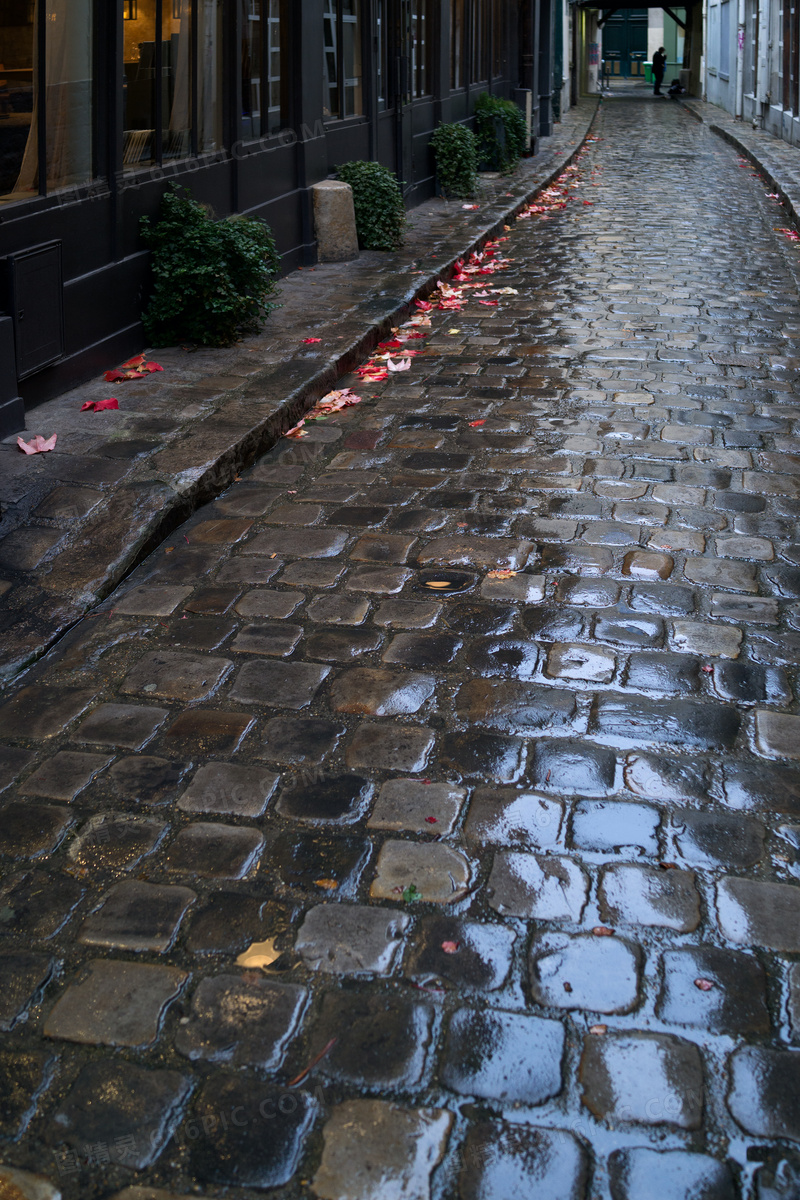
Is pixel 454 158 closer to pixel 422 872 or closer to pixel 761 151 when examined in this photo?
pixel 761 151

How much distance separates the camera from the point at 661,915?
247 centimetres

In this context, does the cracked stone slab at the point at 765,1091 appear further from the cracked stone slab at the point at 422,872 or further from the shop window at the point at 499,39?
the shop window at the point at 499,39

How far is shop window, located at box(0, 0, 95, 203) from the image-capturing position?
5.36 meters

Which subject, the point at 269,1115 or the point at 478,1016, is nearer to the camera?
the point at 269,1115

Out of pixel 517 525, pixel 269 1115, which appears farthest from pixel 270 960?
pixel 517 525

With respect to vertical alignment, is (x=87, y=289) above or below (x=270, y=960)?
above

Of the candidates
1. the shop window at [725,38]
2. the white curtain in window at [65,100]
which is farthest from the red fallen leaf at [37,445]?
the shop window at [725,38]

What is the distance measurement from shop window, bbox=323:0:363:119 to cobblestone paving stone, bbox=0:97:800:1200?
6.27 m

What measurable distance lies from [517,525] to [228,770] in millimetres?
2065

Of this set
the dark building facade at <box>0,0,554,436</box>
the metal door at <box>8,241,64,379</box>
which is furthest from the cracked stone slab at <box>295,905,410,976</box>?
the metal door at <box>8,241,64,379</box>

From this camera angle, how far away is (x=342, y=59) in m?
10.4

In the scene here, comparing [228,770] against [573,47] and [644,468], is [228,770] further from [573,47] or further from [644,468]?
[573,47]

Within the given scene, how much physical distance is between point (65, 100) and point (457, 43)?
11.2 metres

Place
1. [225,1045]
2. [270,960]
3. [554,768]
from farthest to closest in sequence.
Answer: [554,768] < [270,960] < [225,1045]
